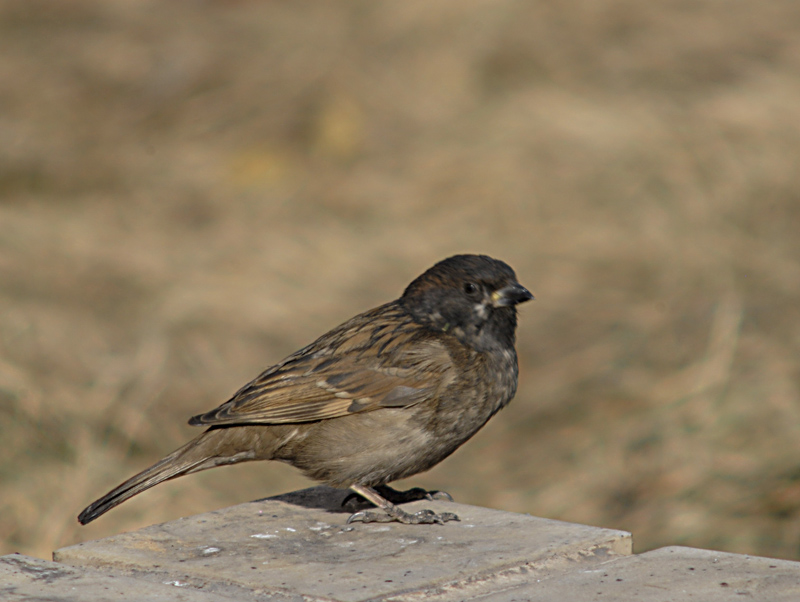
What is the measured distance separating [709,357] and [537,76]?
11.1ft

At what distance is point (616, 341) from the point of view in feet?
23.6

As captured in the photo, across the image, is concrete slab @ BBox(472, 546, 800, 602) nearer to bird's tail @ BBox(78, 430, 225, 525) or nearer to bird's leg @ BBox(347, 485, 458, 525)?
bird's leg @ BBox(347, 485, 458, 525)

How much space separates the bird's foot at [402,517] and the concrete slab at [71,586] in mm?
818

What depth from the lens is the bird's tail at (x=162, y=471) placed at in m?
3.58

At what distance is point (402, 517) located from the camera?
3.53 metres

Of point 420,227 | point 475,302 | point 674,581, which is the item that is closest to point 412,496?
point 475,302

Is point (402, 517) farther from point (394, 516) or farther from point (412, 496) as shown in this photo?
point (412, 496)

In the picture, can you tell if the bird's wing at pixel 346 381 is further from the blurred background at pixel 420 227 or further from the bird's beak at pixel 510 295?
the blurred background at pixel 420 227

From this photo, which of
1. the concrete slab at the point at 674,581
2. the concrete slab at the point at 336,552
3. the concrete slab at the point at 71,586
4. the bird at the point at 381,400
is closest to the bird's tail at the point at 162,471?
the bird at the point at 381,400

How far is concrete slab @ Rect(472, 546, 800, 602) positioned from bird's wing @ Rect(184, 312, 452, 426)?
3.29 feet

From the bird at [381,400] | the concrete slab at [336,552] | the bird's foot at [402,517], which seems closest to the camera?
the concrete slab at [336,552]

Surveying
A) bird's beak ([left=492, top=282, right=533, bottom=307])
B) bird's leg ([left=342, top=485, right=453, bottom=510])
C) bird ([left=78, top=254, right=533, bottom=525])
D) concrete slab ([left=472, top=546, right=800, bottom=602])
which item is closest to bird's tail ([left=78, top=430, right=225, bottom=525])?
bird ([left=78, top=254, right=533, bottom=525])

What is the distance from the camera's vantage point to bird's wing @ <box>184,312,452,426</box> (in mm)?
3773

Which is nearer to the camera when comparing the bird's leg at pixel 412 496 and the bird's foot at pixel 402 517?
the bird's foot at pixel 402 517
